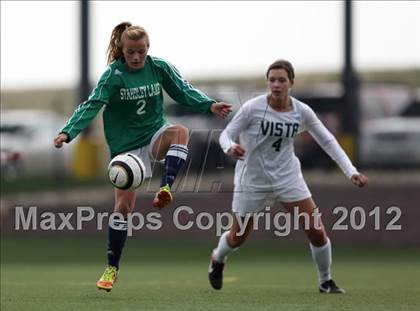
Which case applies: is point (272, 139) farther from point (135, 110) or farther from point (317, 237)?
point (135, 110)

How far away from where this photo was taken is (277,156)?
1200 cm

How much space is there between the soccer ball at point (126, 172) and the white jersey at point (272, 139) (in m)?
1.12

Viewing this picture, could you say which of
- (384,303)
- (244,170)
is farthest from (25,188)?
(384,303)

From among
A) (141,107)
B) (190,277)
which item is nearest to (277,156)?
(141,107)

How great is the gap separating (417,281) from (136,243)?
7.16 metres

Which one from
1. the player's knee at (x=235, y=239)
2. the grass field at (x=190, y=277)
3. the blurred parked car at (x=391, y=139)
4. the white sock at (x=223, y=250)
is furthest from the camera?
the blurred parked car at (x=391, y=139)

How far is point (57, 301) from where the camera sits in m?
10.8

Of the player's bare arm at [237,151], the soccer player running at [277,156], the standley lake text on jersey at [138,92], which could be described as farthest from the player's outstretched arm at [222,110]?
the standley lake text on jersey at [138,92]

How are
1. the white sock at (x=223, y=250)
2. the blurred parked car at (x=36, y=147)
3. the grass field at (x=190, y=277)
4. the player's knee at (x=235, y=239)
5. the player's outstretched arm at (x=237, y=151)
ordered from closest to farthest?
the grass field at (x=190, y=277) → the player's outstretched arm at (x=237, y=151) → the player's knee at (x=235, y=239) → the white sock at (x=223, y=250) → the blurred parked car at (x=36, y=147)

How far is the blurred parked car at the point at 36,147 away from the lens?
2706cm

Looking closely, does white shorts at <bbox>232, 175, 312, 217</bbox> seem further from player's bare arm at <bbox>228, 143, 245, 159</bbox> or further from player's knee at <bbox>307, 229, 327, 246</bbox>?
player's bare arm at <bbox>228, 143, 245, 159</bbox>

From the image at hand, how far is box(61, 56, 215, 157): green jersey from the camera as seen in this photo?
11.0m

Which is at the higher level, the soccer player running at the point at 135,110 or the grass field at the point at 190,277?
the soccer player running at the point at 135,110

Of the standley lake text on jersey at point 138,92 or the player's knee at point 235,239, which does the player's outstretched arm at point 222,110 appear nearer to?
the standley lake text on jersey at point 138,92
